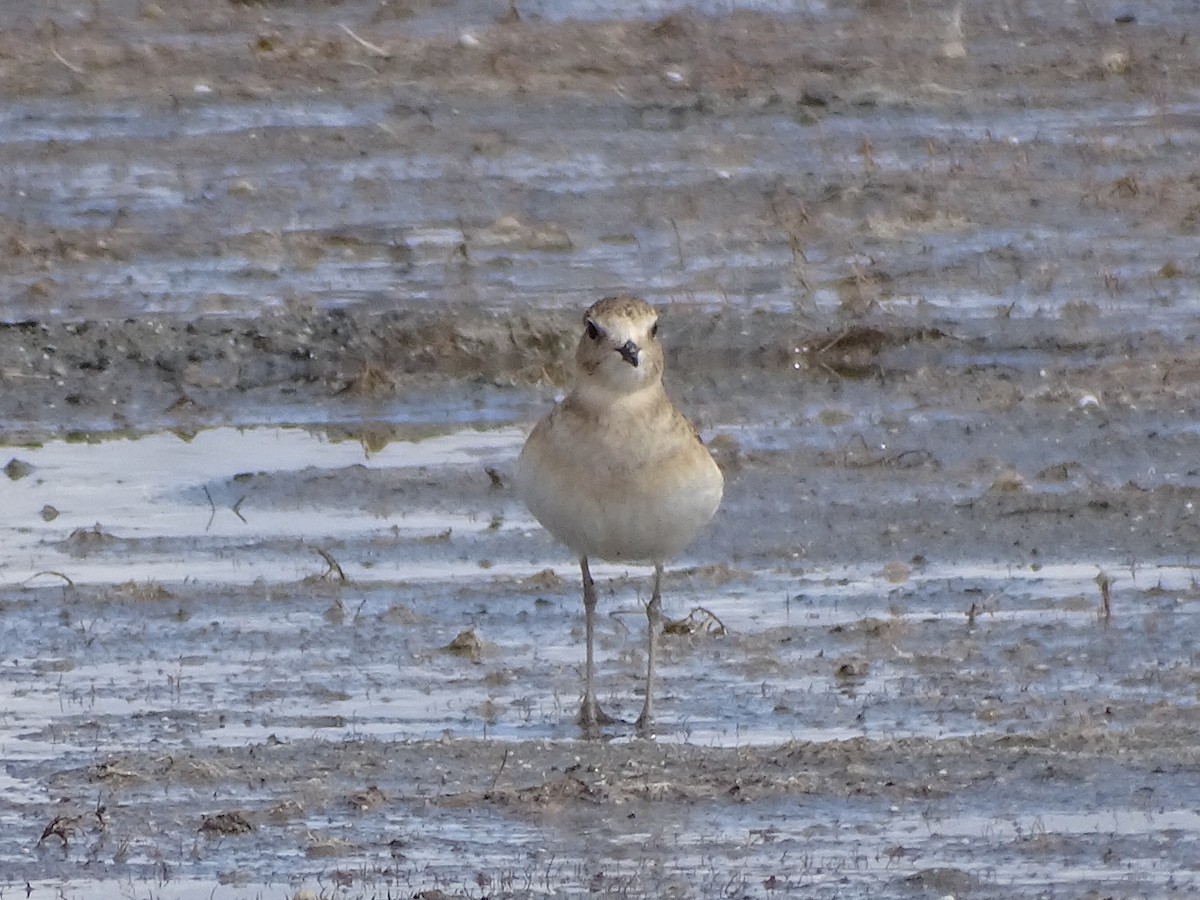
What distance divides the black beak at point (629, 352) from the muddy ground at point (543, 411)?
111cm

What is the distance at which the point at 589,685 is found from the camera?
8070 mm

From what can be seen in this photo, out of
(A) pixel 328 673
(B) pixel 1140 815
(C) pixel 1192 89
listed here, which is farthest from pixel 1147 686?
(C) pixel 1192 89

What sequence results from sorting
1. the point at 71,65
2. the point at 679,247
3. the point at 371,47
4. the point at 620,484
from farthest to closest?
the point at 371,47 < the point at 71,65 < the point at 679,247 < the point at 620,484

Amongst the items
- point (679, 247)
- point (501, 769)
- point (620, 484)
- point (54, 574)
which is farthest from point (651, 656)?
point (679, 247)

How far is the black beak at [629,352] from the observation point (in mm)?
8078

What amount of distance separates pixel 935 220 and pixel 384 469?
6.19m

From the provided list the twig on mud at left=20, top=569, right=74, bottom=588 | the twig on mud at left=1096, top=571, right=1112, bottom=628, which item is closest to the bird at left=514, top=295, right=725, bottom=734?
the twig on mud at left=1096, top=571, right=1112, bottom=628

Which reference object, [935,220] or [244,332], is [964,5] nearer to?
[935,220]

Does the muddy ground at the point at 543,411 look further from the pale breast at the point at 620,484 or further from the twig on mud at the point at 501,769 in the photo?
the pale breast at the point at 620,484

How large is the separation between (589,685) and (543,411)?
4.67 metres

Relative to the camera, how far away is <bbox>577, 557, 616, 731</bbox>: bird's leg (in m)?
8.01

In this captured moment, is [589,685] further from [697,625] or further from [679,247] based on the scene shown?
[679,247]

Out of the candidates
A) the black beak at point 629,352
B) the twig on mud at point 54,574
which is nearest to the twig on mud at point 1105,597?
the black beak at point 629,352

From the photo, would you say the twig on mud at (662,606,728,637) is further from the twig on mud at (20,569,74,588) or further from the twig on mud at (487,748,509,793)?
the twig on mud at (20,569,74,588)
